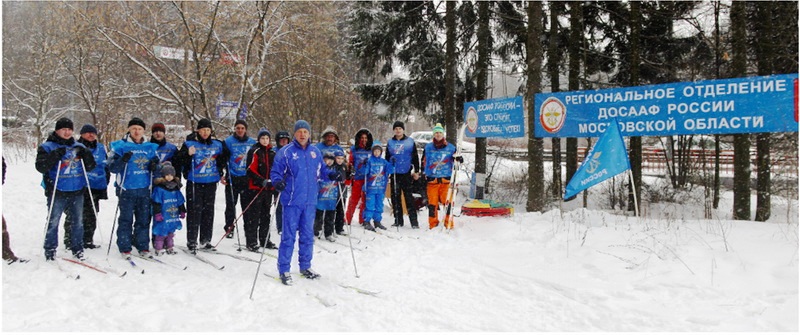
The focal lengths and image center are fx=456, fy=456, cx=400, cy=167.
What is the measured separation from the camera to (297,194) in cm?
493

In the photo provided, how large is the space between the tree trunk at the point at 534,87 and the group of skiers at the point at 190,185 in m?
3.49

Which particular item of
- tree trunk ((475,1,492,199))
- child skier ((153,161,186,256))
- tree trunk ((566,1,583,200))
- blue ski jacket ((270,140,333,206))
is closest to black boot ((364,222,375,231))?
blue ski jacket ((270,140,333,206))

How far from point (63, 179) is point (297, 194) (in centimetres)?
280

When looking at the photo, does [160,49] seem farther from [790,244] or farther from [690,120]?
→ [790,244]

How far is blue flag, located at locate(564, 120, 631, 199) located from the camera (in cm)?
675

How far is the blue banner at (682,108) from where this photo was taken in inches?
239

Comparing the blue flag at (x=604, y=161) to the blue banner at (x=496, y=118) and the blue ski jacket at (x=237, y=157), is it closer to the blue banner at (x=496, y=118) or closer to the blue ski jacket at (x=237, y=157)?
the blue banner at (x=496, y=118)

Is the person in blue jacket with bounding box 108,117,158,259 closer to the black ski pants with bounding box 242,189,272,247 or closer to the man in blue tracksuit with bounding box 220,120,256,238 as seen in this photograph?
the man in blue tracksuit with bounding box 220,120,256,238

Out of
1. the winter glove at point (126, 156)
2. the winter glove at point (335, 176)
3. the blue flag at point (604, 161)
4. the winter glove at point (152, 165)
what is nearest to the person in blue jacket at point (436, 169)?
the blue flag at point (604, 161)

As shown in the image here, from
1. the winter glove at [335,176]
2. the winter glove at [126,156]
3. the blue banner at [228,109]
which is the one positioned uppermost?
the blue banner at [228,109]

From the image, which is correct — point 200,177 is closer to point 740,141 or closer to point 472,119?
point 472,119

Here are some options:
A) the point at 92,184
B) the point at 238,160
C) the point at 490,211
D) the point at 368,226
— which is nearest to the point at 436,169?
the point at 490,211

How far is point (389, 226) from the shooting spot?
8.45 m

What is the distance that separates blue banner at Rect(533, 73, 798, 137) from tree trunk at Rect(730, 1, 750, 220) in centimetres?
204
